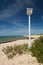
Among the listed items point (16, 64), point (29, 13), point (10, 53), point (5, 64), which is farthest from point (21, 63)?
point (29, 13)

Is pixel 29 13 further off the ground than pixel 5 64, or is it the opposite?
pixel 29 13

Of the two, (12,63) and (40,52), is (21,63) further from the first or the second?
(40,52)

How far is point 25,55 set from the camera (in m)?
8.98

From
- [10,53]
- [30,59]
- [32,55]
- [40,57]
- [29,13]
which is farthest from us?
[29,13]

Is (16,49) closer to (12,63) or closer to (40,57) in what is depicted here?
(12,63)

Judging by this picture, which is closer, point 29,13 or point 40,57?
point 40,57

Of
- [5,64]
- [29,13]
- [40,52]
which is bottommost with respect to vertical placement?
[5,64]

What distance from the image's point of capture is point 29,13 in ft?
37.3

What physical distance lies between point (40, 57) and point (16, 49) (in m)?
2.66

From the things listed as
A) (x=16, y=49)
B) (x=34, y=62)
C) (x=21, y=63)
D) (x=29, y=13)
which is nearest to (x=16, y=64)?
(x=21, y=63)

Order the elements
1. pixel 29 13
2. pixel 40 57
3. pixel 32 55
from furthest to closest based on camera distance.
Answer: pixel 29 13 < pixel 32 55 < pixel 40 57

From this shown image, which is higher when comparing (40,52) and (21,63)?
(40,52)

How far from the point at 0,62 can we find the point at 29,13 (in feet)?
14.5

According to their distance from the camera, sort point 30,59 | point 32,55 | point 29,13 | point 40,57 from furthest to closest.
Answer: point 29,13, point 32,55, point 30,59, point 40,57
